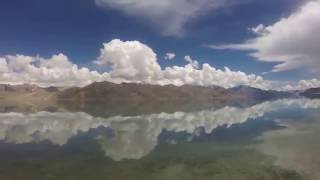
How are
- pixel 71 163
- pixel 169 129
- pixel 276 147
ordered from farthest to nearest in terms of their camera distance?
pixel 169 129 → pixel 276 147 → pixel 71 163

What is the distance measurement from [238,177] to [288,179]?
351 cm

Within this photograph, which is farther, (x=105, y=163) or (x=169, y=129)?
(x=169, y=129)

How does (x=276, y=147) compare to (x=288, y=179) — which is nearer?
(x=288, y=179)

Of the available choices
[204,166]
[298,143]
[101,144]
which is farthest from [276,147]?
[101,144]

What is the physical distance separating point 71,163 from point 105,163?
3.13 meters

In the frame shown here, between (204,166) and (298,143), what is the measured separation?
18.1 meters

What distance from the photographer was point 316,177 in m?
29.0

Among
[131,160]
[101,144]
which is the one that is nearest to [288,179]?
[131,160]

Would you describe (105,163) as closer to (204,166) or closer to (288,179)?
(204,166)

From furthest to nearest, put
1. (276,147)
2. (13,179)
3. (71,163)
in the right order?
1. (276,147)
2. (71,163)
3. (13,179)

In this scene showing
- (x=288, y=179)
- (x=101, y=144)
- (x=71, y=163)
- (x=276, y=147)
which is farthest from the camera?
(x=101, y=144)

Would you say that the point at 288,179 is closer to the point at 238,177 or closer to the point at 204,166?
the point at 238,177

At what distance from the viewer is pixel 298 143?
4766 centimetres

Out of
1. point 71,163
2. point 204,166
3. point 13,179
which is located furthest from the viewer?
point 71,163
